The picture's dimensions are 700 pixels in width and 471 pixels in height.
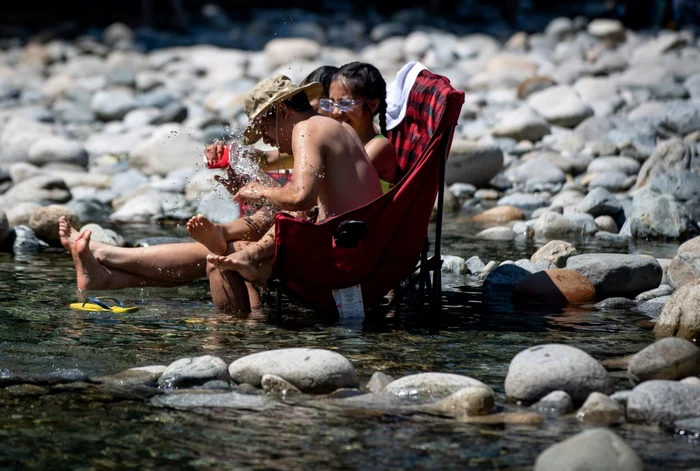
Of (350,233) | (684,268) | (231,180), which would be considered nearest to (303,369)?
(350,233)

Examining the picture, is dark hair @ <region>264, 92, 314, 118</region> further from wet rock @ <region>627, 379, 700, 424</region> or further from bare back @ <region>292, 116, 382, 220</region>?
wet rock @ <region>627, 379, 700, 424</region>

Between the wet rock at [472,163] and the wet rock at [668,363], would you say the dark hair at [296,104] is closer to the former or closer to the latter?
the wet rock at [668,363]

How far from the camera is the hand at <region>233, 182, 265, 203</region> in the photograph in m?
5.18

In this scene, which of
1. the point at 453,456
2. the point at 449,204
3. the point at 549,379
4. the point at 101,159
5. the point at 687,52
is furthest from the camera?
the point at 687,52

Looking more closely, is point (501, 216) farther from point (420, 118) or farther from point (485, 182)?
point (420, 118)

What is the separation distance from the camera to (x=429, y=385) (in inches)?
161

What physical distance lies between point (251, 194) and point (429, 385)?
1523 mm

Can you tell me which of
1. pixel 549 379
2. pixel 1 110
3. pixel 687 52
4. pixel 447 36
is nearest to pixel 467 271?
pixel 549 379

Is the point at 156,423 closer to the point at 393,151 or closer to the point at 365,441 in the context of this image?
the point at 365,441

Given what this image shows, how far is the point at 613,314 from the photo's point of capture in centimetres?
579

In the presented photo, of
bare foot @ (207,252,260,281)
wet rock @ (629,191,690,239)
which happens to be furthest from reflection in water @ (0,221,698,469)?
wet rock @ (629,191,690,239)

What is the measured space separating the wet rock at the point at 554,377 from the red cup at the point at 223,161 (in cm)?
221

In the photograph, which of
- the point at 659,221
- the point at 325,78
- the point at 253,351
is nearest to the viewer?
the point at 253,351

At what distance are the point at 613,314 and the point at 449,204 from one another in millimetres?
4744
